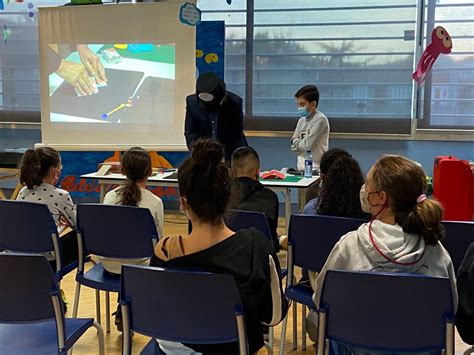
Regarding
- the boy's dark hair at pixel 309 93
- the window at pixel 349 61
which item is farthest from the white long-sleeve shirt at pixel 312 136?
the window at pixel 349 61

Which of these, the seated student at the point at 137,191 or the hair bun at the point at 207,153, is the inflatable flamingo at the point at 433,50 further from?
the hair bun at the point at 207,153

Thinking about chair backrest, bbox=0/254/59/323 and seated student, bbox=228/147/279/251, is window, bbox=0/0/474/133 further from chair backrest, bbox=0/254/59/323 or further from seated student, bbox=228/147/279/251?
chair backrest, bbox=0/254/59/323

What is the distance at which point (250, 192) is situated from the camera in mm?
3045

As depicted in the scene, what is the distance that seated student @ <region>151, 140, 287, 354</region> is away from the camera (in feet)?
5.34

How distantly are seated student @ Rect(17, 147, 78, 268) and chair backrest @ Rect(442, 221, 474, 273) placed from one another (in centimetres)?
183

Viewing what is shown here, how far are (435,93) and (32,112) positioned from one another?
4.51 metres

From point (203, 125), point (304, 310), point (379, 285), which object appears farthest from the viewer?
point (203, 125)

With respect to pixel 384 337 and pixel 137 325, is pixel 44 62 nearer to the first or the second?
pixel 137 325

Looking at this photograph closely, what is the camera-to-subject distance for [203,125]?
446 cm

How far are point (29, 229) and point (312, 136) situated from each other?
2.70 m

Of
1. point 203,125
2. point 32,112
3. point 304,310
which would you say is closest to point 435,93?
point 203,125

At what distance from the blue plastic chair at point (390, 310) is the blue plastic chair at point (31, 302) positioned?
0.87m

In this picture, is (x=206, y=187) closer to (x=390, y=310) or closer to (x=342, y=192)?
(x=390, y=310)

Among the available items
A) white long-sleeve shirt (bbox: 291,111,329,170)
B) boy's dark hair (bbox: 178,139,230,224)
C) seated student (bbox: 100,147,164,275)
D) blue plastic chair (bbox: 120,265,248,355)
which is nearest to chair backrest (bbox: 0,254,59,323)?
blue plastic chair (bbox: 120,265,248,355)
